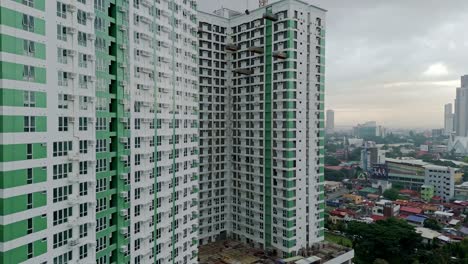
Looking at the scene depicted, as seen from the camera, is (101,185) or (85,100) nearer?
(85,100)

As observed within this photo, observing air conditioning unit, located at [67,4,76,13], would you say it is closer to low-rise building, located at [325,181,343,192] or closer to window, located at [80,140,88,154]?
window, located at [80,140,88,154]

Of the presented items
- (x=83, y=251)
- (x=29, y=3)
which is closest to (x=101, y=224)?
(x=83, y=251)

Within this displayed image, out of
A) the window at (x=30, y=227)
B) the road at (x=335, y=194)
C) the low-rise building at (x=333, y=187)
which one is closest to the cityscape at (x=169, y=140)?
the window at (x=30, y=227)

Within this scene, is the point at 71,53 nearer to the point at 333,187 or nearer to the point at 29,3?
the point at 29,3

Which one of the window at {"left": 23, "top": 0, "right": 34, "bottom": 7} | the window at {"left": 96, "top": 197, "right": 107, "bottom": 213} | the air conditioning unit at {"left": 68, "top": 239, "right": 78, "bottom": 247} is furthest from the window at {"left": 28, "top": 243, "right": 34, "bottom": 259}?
the window at {"left": 23, "top": 0, "right": 34, "bottom": 7}

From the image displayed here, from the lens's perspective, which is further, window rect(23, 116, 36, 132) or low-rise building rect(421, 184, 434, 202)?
low-rise building rect(421, 184, 434, 202)

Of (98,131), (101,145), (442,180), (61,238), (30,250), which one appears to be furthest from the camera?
(442,180)

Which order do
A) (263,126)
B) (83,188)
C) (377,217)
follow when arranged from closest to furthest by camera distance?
1. (83,188)
2. (263,126)
3. (377,217)
